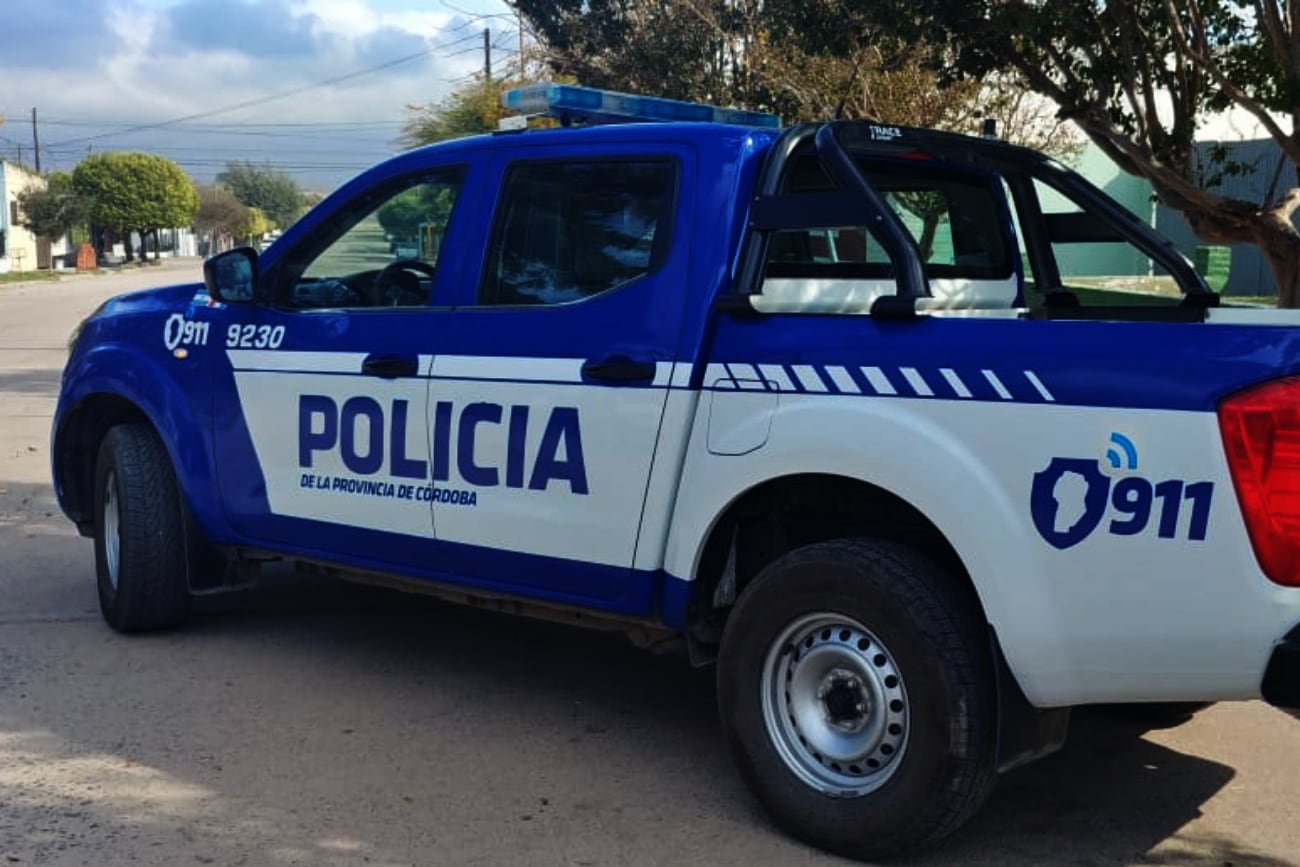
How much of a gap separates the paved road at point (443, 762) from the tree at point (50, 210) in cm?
7467

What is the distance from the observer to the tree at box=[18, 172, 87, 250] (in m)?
73.4

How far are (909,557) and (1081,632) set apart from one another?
20.5 inches

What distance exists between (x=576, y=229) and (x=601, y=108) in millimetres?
667

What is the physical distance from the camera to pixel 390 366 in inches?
185

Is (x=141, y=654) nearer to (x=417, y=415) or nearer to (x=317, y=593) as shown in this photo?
(x=317, y=593)

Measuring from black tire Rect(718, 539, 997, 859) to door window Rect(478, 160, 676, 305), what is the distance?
1097mm

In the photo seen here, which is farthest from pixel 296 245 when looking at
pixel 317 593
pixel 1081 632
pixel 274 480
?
pixel 1081 632

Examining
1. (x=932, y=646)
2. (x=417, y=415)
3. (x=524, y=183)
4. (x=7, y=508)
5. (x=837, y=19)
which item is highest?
(x=837, y=19)

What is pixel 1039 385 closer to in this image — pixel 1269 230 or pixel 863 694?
pixel 863 694

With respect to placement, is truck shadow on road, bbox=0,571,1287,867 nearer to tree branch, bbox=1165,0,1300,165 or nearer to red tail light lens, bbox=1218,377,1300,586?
red tail light lens, bbox=1218,377,1300,586

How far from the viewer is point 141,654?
18.4ft

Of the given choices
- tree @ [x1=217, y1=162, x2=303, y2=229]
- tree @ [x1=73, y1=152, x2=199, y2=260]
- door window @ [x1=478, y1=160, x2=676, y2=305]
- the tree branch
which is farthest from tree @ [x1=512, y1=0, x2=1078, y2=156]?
tree @ [x1=217, y1=162, x2=303, y2=229]

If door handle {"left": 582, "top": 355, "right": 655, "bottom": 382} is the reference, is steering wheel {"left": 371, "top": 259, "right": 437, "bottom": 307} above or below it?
above

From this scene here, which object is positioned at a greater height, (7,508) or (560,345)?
(560,345)
